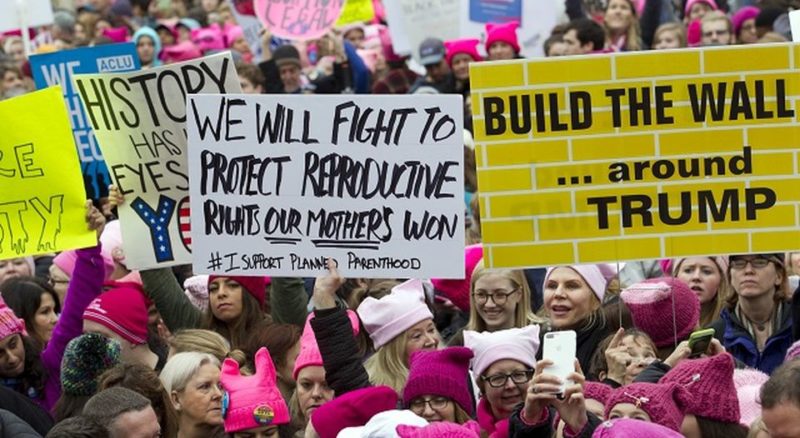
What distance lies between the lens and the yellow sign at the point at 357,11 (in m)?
17.7

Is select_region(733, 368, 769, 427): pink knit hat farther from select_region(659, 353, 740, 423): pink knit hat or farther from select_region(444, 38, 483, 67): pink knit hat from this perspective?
select_region(444, 38, 483, 67): pink knit hat

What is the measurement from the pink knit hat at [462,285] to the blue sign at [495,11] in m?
6.24

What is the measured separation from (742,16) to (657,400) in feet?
30.2

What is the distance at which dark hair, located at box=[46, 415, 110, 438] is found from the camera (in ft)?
20.6

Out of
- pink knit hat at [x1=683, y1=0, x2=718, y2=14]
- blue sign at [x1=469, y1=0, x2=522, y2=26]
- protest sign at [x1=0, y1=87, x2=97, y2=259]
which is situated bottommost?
pink knit hat at [x1=683, y1=0, x2=718, y2=14]

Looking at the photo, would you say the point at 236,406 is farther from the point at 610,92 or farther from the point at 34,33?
the point at 34,33

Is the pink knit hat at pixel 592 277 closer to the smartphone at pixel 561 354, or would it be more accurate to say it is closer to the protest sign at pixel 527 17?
the smartphone at pixel 561 354

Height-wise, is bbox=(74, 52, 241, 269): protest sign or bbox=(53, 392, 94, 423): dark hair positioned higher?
bbox=(74, 52, 241, 269): protest sign

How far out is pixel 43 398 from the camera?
28.0ft

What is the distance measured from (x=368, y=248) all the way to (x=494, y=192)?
1.89 feet

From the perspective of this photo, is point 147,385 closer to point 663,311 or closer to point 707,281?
point 663,311

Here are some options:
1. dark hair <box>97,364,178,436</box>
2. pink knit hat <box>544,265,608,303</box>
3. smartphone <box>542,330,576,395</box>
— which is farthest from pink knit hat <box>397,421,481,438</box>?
pink knit hat <box>544,265,608,303</box>

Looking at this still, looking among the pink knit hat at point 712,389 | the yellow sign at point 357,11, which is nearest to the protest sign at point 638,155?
the pink knit hat at point 712,389

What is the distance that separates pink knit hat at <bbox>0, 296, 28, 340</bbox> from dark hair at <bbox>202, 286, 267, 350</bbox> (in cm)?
97
